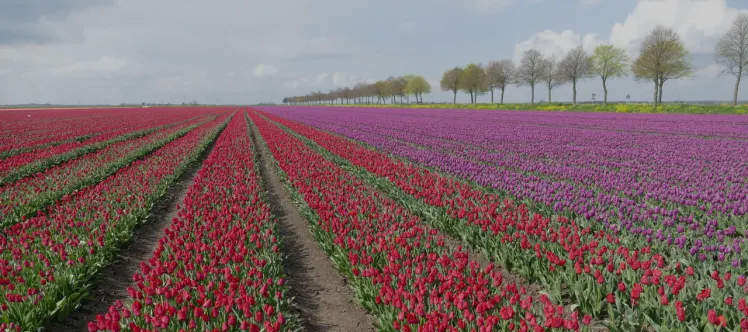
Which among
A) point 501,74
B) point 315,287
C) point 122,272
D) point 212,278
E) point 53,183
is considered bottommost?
point 315,287

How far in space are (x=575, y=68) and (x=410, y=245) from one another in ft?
256

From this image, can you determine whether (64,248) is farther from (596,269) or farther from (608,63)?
(608,63)

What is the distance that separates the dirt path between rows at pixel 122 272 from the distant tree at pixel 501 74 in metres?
82.6

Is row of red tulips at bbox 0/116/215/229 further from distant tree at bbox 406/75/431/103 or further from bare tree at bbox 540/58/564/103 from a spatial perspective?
distant tree at bbox 406/75/431/103

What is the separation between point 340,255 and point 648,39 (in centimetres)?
6835

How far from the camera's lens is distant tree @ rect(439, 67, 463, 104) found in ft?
318

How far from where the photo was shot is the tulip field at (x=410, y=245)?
397 centimetres

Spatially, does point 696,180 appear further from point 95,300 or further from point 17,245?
point 17,245

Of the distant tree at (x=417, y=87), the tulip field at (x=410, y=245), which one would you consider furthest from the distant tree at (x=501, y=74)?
the tulip field at (x=410, y=245)

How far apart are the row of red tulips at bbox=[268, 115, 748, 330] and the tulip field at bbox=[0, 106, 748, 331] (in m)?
0.03

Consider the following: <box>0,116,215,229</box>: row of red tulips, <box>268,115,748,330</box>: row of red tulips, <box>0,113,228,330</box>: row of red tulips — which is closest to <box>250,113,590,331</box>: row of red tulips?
<box>268,115,748,330</box>: row of red tulips

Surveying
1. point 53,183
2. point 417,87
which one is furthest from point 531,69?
point 53,183

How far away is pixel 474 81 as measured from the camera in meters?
88.6

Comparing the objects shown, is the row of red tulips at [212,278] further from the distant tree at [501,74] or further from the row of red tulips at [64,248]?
the distant tree at [501,74]
